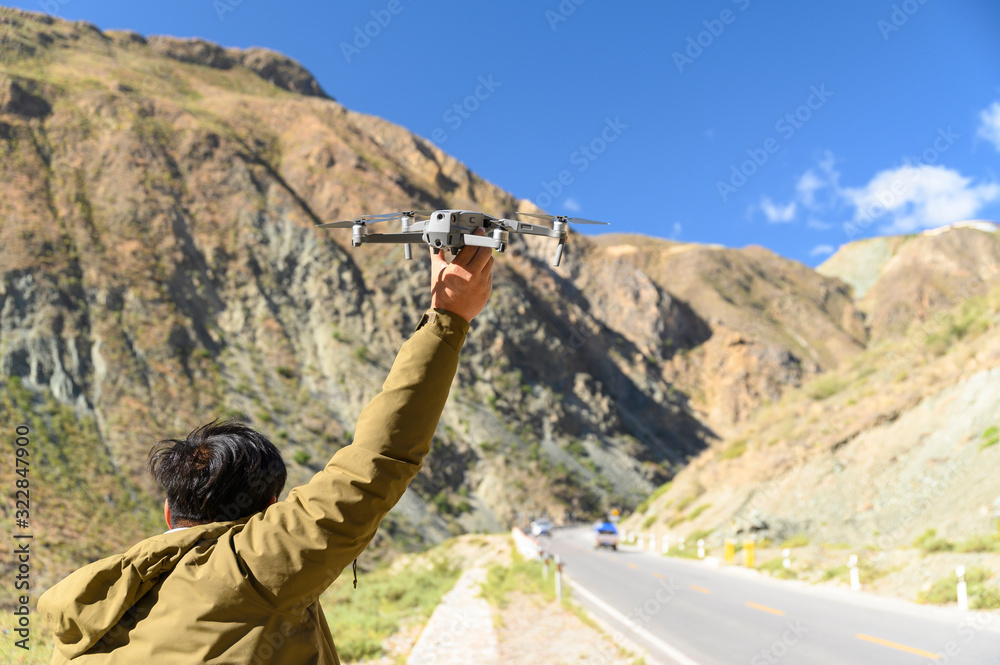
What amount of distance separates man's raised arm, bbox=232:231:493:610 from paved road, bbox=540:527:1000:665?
8205 mm

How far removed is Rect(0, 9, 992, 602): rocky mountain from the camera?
31.6m

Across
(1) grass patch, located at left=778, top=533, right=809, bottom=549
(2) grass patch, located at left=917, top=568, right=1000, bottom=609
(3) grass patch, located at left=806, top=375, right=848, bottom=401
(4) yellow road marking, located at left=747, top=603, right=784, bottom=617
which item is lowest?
(4) yellow road marking, located at left=747, top=603, right=784, bottom=617

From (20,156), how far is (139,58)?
29474 mm

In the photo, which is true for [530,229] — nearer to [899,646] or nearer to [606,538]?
[899,646]

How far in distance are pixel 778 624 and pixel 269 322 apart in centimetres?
3903

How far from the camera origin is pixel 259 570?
4.52ft

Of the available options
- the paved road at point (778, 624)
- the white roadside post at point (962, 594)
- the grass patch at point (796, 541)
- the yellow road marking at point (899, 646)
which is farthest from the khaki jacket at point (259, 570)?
the grass patch at point (796, 541)

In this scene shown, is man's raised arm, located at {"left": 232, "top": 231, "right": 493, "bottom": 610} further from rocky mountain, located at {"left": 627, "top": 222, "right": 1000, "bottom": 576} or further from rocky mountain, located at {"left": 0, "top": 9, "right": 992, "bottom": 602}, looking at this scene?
rocky mountain, located at {"left": 0, "top": 9, "right": 992, "bottom": 602}

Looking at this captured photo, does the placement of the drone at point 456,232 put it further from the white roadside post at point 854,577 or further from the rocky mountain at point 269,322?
the rocky mountain at point 269,322

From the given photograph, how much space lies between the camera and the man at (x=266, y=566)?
54.3 inches

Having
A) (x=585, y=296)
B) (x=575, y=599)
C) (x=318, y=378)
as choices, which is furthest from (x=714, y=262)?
(x=575, y=599)

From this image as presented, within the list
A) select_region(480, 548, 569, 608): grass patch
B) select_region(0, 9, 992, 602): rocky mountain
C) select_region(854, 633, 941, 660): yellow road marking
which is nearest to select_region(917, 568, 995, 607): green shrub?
select_region(854, 633, 941, 660): yellow road marking

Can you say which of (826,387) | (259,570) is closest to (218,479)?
(259,570)

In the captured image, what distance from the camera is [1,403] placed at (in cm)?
2795
